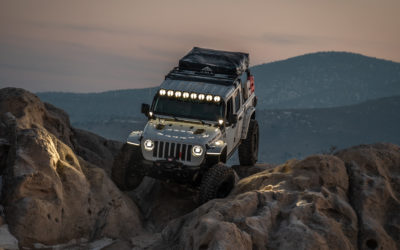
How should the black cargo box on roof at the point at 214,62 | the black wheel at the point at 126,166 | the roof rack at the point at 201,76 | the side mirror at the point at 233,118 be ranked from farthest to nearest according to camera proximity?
the black cargo box on roof at the point at 214,62
the roof rack at the point at 201,76
the side mirror at the point at 233,118
the black wheel at the point at 126,166

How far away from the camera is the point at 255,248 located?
10250mm

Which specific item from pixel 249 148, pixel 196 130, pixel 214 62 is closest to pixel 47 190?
pixel 196 130

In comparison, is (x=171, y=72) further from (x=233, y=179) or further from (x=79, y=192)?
(x=79, y=192)

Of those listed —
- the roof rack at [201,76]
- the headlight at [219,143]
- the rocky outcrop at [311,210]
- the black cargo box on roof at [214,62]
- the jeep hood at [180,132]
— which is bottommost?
the rocky outcrop at [311,210]

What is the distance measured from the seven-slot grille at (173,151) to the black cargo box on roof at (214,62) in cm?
360

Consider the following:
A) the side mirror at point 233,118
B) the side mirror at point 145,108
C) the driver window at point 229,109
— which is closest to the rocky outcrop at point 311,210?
the side mirror at point 233,118

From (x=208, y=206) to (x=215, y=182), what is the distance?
6.50ft

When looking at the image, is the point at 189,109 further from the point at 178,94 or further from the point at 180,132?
the point at 180,132

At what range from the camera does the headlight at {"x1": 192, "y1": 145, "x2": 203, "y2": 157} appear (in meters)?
14.3

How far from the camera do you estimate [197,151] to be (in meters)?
14.3

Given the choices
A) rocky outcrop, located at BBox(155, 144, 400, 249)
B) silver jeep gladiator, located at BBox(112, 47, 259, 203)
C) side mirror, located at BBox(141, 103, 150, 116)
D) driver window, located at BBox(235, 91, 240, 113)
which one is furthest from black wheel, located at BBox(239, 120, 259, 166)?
rocky outcrop, located at BBox(155, 144, 400, 249)

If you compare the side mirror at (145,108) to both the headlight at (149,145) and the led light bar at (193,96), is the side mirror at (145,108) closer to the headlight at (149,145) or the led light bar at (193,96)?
the led light bar at (193,96)

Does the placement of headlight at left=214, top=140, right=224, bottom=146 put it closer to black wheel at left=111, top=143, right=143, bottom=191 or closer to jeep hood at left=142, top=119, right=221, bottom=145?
jeep hood at left=142, top=119, right=221, bottom=145

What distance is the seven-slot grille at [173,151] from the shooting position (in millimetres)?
14305
